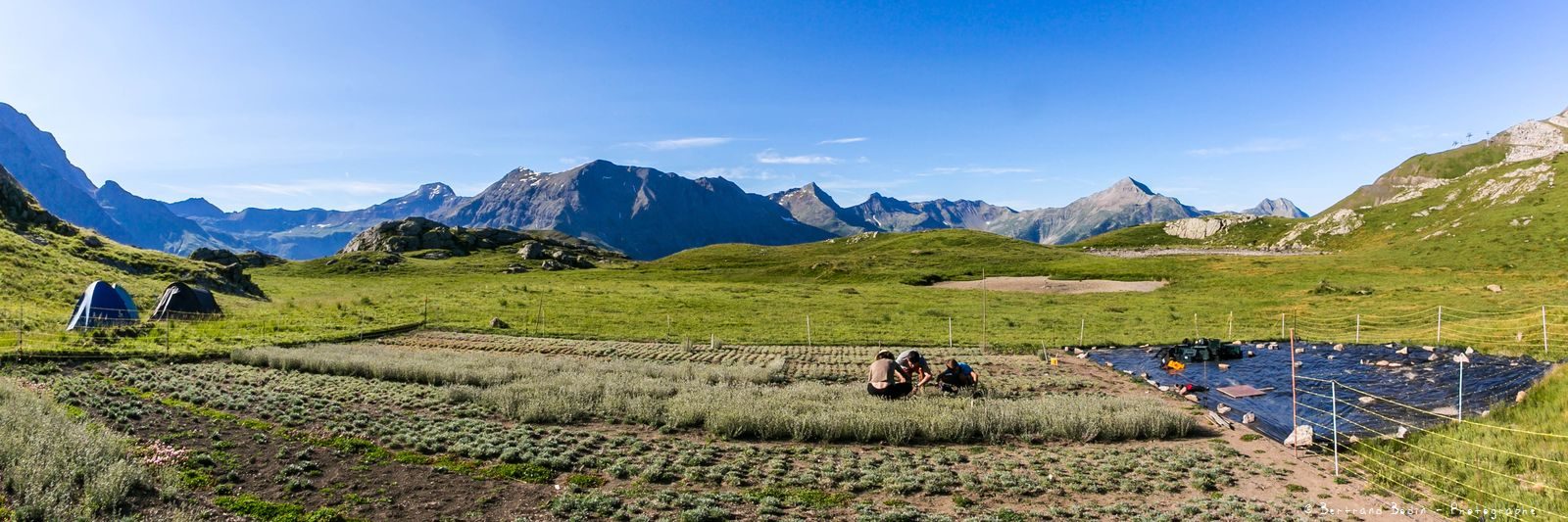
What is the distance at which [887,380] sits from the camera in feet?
65.2

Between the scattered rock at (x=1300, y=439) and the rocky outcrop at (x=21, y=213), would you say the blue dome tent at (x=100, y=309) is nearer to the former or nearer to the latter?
the rocky outcrop at (x=21, y=213)

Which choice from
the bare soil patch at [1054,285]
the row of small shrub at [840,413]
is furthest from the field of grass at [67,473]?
the bare soil patch at [1054,285]

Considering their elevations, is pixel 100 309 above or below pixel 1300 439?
above

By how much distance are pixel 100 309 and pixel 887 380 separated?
41970 mm

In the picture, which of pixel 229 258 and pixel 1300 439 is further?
pixel 229 258

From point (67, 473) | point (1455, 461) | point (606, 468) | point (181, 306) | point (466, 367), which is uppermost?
point (181, 306)

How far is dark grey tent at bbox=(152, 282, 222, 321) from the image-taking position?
38906mm

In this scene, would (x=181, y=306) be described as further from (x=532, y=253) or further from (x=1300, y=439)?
(x=532, y=253)

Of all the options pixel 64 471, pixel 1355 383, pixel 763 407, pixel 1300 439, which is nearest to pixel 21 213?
pixel 64 471

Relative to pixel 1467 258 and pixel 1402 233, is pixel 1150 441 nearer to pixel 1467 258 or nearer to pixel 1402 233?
pixel 1467 258

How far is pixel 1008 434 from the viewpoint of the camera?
1667 centimetres

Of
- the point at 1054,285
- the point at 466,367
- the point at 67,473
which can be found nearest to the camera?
the point at 67,473

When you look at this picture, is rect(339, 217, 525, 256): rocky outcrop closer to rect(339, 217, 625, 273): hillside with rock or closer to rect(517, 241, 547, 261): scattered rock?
rect(339, 217, 625, 273): hillside with rock

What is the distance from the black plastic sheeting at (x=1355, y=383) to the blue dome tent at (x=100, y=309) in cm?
5014
